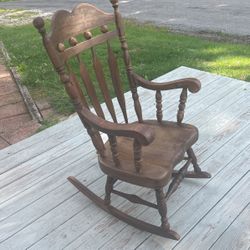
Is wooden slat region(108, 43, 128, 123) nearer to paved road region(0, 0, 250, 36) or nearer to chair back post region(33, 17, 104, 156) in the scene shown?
chair back post region(33, 17, 104, 156)

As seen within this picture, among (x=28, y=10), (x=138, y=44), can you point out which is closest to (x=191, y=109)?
(x=138, y=44)

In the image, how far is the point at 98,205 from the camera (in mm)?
2217

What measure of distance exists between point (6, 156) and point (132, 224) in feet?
3.89

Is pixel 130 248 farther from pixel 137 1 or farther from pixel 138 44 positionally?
pixel 137 1

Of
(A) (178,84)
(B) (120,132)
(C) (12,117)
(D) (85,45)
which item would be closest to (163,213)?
(B) (120,132)

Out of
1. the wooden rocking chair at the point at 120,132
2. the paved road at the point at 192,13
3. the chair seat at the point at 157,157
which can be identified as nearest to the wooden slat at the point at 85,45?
the wooden rocking chair at the point at 120,132

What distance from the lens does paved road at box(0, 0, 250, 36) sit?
6715 mm

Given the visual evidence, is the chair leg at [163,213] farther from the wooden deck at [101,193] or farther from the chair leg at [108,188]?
the chair leg at [108,188]

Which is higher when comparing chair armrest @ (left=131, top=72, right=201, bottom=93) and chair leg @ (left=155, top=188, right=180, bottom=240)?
chair armrest @ (left=131, top=72, right=201, bottom=93)

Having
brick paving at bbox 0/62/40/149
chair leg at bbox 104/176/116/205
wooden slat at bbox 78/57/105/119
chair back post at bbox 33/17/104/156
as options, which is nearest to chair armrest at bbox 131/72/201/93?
wooden slat at bbox 78/57/105/119

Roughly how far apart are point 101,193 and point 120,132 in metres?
0.75

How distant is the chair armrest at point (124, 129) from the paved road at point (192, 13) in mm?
4965

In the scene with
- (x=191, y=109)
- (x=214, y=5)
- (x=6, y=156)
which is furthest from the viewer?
(x=214, y=5)

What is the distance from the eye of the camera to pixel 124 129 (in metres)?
1.71
